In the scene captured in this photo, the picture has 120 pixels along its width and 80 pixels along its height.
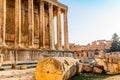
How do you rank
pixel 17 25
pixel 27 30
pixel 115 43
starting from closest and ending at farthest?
pixel 17 25
pixel 27 30
pixel 115 43

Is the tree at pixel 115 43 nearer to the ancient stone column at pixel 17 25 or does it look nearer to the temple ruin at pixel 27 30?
the temple ruin at pixel 27 30

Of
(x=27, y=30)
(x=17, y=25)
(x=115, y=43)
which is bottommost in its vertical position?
(x=115, y=43)

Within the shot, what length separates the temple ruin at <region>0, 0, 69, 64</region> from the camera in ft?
67.4

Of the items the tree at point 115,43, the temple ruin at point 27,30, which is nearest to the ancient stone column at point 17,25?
the temple ruin at point 27,30

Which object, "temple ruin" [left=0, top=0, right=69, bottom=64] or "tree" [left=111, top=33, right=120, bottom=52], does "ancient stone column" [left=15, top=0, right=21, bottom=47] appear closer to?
"temple ruin" [left=0, top=0, right=69, bottom=64]

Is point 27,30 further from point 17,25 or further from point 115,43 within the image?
point 115,43

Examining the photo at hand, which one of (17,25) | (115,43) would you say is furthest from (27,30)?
(115,43)

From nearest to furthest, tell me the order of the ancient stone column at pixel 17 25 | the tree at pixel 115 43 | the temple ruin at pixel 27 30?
the temple ruin at pixel 27 30
the ancient stone column at pixel 17 25
the tree at pixel 115 43

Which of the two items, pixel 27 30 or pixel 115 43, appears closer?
pixel 27 30

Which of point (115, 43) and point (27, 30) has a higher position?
point (27, 30)

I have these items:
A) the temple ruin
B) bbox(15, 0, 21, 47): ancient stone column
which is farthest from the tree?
bbox(15, 0, 21, 47): ancient stone column

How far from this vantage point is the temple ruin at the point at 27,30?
67.4 ft

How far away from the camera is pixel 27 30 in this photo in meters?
25.6

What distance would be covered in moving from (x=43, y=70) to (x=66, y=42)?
902 inches
